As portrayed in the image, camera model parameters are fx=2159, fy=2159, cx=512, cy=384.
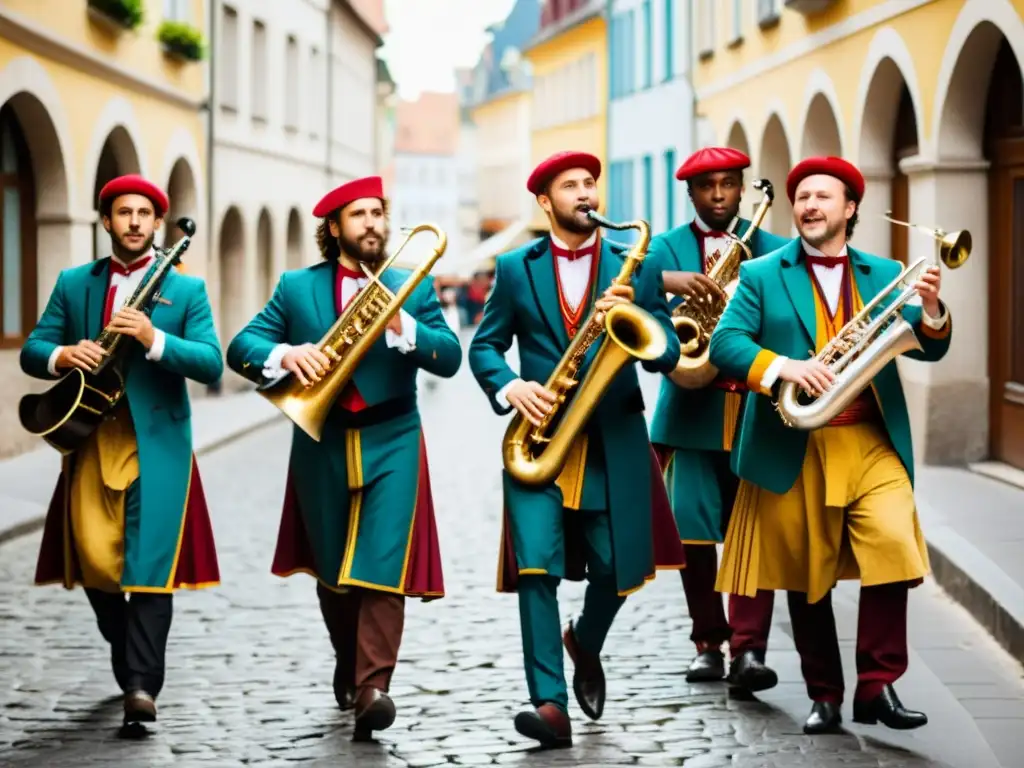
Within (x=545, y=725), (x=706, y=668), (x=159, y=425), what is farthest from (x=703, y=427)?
(x=159, y=425)

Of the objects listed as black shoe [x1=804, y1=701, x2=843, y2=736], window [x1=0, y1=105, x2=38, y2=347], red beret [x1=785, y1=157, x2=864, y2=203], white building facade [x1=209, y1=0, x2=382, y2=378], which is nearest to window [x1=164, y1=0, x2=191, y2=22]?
white building facade [x1=209, y1=0, x2=382, y2=378]

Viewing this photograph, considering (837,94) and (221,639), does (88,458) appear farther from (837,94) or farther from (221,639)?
(837,94)

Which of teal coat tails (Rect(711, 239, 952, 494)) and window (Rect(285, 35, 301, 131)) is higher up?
window (Rect(285, 35, 301, 131))

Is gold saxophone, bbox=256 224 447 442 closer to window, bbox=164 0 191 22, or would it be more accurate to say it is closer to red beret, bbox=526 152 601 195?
red beret, bbox=526 152 601 195

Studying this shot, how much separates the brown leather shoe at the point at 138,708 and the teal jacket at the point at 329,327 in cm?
117

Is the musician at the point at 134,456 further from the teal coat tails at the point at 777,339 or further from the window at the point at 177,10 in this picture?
the window at the point at 177,10

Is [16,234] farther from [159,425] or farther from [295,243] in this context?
[295,243]

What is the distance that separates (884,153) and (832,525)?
1250 cm

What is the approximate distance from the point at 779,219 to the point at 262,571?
610 inches

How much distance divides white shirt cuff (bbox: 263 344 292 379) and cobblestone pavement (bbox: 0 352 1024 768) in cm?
124

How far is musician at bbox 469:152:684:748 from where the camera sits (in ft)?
23.7

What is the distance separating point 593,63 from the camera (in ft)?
183

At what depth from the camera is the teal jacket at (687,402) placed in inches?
332

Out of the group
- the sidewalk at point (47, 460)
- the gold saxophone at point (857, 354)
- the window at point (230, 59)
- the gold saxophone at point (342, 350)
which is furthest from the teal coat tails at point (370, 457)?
the window at point (230, 59)
